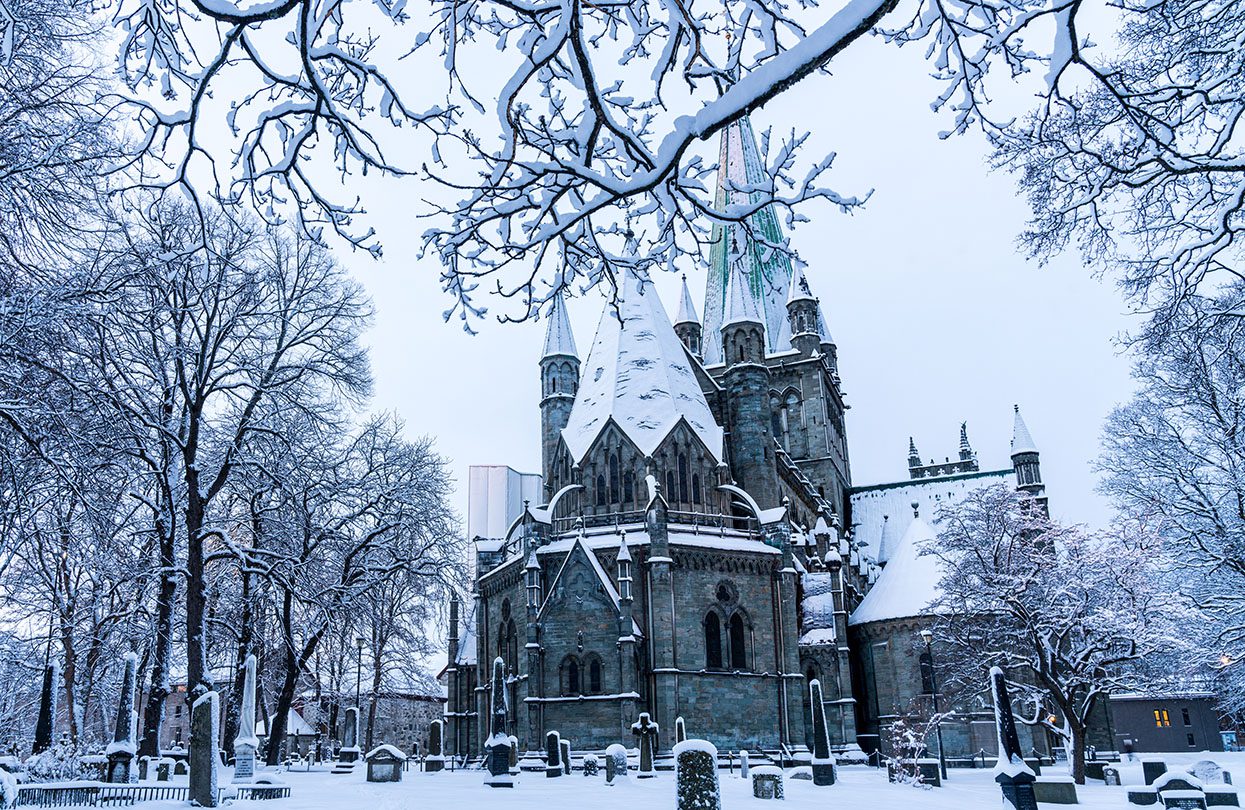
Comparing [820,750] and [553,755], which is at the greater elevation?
[553,755]

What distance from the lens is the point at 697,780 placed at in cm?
1198

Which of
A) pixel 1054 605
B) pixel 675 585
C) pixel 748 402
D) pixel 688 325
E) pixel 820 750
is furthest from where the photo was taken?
pixel 688 325

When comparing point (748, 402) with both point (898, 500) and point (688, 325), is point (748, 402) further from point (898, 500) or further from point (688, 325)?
point (898, 500)

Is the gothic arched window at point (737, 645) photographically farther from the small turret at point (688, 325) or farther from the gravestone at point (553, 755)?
the small turret at point (688, 325)

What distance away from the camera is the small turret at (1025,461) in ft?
165

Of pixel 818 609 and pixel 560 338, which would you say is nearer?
pixel 818 609

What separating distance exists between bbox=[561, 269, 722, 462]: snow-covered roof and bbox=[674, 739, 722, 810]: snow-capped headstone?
24245mm

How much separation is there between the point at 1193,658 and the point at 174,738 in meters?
61.4

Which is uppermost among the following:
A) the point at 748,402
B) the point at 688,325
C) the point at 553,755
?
the point at 688,325

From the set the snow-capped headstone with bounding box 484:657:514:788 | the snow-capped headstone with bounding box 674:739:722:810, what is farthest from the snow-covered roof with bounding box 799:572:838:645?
the snow-capped headstone with bounding box 674:739:722:810

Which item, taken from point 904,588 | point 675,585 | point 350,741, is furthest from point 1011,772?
point 904,588

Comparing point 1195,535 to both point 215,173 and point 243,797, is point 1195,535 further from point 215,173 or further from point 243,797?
point 215,173

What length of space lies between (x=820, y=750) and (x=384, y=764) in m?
11.8

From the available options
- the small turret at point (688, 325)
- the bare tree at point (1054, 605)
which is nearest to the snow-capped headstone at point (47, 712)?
the bare tree at point (1054, 605)
